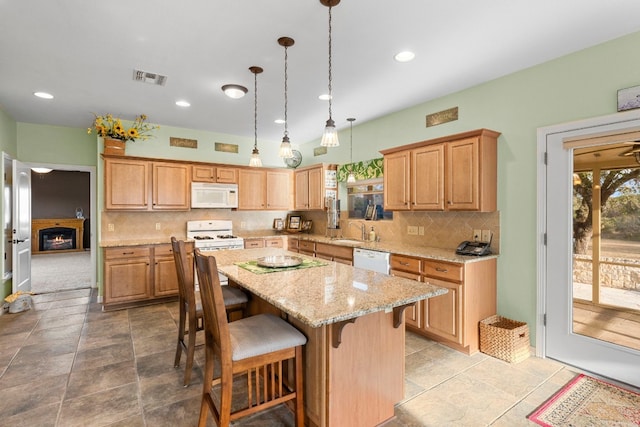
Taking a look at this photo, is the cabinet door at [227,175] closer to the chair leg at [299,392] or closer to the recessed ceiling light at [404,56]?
the recessed ceiling light at [404,56]

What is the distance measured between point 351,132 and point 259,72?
231 cm

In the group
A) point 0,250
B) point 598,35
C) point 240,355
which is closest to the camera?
point 240,355

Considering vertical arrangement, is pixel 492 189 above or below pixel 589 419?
above

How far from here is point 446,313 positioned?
10.1ft

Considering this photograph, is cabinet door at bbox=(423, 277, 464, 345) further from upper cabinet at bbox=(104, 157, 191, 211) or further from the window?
upper cabinet at bbox=(104, 157, 191, 211)

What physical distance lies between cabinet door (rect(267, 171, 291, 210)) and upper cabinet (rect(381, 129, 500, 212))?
2.50 metres

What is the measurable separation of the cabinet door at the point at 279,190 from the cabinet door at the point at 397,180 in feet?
7.89

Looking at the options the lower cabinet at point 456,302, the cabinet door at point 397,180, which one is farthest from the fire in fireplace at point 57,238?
the lower cabinet at point 456,302

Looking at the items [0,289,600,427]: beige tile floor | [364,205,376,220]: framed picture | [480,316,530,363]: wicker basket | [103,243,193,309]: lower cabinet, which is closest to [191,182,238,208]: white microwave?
[103,243,193,309]: lower cabinet

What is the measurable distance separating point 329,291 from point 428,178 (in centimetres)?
219

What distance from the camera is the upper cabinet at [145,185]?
454cm

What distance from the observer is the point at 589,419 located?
2061 mm

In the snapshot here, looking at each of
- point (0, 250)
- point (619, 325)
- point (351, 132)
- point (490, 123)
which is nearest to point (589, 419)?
point (619, 325)

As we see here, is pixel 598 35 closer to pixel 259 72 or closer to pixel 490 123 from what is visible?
pixel 490 123
